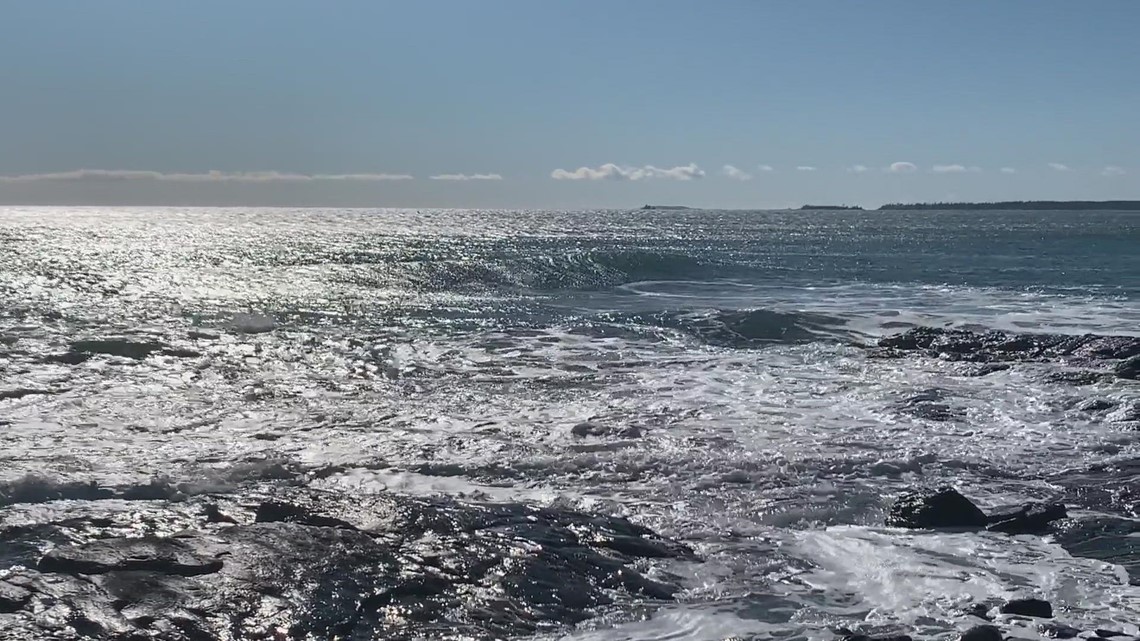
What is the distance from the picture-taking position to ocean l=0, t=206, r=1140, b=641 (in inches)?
313

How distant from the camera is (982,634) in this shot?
284 inches

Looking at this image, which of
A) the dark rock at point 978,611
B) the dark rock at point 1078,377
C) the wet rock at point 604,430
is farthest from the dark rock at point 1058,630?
the dark rock at point 1078,377

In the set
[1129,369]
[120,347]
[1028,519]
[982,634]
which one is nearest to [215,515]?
[982,634]

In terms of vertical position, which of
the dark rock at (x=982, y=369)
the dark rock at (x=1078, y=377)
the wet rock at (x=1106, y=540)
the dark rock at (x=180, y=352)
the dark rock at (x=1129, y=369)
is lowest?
the dark rock at (x=180, y=352)

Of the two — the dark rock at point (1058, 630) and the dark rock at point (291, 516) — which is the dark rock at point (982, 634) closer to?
the dark rock at point (1058, 630)

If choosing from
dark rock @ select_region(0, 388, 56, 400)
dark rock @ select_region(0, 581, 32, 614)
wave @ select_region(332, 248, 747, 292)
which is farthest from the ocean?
wave @ select_region(332, 248, 747, 292)

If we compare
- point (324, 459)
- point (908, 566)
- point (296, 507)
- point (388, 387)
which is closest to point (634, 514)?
point (908, 566)

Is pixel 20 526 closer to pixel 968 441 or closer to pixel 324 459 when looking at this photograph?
pixel 324 459

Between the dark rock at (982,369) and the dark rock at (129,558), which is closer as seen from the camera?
the dark rock at (129,558)

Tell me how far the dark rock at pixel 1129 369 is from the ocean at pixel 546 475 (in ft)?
0.55

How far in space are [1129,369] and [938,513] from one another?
12.4 metres

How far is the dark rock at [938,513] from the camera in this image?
1040cm

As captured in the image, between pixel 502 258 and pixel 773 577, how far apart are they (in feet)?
160

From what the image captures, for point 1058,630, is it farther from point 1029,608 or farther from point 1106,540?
point 1106,540
